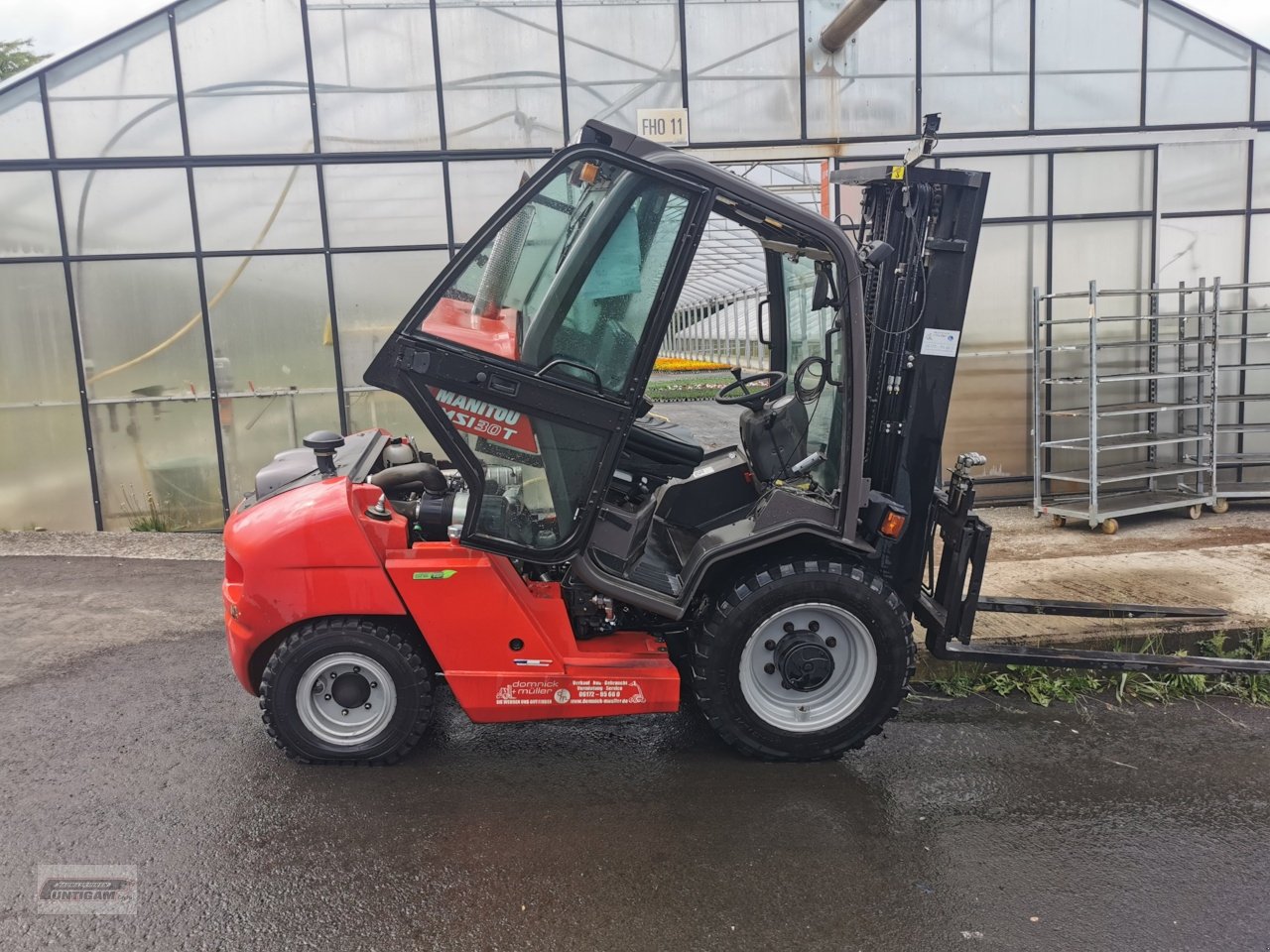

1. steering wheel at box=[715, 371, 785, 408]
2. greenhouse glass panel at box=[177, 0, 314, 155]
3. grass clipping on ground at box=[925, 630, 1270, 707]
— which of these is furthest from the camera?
greenhouse glass panel at box=[177, 0, 314, 155]

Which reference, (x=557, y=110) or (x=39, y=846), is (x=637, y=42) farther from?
(x=39, y=846)

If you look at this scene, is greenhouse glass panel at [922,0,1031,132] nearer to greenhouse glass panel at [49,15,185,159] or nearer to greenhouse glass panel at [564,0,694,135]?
greenhouse glass panel at [564,0,694,135]

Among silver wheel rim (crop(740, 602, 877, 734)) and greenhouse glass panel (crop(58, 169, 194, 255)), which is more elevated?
greenhouse glass panel (crop(58, 169, 194, 255))

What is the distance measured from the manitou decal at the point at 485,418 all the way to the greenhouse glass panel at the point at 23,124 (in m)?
7.19

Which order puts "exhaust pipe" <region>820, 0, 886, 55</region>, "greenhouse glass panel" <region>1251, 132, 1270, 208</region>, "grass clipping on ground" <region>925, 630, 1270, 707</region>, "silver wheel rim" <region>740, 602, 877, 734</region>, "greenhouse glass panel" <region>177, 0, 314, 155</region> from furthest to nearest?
"greenhouse glass panel" <region>1251, 132, 1270, 208</region> → "greenhouse glass panel" <region>177, 0, 314, 155</region> → "exhaust pipe" <region>820, 0, 886, 55</region> → "grass clipping on ground" <region>925, 630, 1270, 707</region> → "silver wheel rim" <region>740, 602, 877, 734</region>

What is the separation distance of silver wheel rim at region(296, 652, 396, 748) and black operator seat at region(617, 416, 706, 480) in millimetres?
1565

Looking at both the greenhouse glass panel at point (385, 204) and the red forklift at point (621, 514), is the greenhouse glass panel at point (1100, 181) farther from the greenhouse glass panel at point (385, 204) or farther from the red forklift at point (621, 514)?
the greenhouse glass panel at point (385, 204)

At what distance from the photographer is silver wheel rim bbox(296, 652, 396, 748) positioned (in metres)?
4.10

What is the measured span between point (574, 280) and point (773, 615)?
1.66 metres

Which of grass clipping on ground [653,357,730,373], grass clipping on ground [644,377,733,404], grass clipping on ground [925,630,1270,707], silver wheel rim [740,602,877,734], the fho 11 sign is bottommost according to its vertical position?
grass clipping on ground [925,630,1270,707]

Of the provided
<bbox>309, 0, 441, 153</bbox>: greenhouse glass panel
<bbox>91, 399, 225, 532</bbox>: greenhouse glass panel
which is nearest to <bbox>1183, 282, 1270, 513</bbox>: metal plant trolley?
<bbox>309, 0, 441, 153</bbox>: greenhouse glass panel

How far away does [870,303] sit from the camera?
173 inches

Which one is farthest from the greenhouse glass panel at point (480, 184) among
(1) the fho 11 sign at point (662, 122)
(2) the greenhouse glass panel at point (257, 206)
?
(2) the greenhouse glass panel at point (257, 206)

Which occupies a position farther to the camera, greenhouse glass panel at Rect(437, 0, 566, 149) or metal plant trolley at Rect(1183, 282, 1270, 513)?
metal plant trolley at Rect(1183, 282, 1270, 513)
